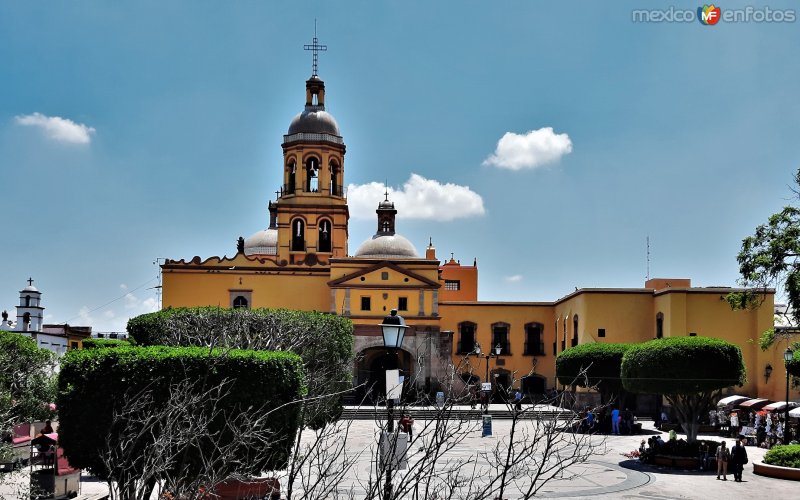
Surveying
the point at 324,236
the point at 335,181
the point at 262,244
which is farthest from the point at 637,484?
the point at 262,244

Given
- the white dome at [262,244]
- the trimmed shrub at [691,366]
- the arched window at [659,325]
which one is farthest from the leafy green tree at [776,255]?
the white dome at [262,244]

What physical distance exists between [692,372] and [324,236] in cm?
3462

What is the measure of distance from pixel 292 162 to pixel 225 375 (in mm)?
41486

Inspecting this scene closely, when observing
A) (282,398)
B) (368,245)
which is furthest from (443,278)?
(282,398)

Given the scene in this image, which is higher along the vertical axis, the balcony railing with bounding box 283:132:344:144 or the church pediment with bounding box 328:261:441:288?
the balcony railing with bounding box 283:132:344:144

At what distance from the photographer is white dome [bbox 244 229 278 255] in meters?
68.2

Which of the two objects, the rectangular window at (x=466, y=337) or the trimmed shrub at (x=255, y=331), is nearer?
the trimmed shrub at (x=255, y=331)

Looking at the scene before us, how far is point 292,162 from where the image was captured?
5659cm

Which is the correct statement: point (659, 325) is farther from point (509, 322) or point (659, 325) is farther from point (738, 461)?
point (738, 461)

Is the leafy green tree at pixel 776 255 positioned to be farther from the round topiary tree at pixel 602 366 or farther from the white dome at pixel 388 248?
the white dome at pixel 388 248

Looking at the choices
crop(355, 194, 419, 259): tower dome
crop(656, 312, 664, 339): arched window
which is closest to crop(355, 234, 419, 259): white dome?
crop(355, 194, 419, 259): tower dome

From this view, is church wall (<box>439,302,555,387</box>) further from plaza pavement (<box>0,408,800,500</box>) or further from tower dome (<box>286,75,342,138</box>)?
plaza pavement (<box>0,408,800,500</box>)

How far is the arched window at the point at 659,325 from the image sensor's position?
144 feet

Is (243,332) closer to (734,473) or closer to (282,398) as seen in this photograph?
(282,398)
